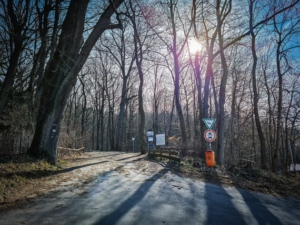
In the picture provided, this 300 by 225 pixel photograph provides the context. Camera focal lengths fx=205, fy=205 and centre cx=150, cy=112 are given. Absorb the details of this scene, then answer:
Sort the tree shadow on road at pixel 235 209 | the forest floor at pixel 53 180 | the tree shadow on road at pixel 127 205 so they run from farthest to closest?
the forest floor at pixel 53 180
the tree shadow on road at pixel 235 209
the tree shadow on road at pixel 127 205

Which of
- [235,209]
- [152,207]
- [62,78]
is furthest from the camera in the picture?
[62,78]

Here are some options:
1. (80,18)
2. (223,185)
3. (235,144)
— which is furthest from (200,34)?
(235,144)

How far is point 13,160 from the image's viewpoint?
7125mm

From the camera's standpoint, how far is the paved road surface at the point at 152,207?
3453mm

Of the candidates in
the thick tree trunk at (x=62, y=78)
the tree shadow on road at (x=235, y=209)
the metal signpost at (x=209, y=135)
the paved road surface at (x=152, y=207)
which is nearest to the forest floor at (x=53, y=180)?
the metal signpost at (x=209, y=135)

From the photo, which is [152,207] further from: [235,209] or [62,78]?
[62,78]

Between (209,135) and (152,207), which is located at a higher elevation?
(209,135)

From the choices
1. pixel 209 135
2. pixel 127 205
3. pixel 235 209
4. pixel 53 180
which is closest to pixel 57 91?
pixel 53 180

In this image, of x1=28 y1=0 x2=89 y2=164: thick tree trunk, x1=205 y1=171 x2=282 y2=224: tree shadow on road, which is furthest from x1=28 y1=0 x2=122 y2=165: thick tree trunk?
x1=205 y1=171 x2=282 y2=224: tree shadow on road

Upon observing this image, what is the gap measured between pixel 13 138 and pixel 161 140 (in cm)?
845

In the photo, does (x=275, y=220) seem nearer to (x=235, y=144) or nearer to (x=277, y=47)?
(x=277, y=47)

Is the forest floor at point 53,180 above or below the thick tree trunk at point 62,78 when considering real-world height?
below

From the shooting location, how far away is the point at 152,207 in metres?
4.11

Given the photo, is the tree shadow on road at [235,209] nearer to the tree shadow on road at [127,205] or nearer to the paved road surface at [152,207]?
the paved road surface at [152,207]
